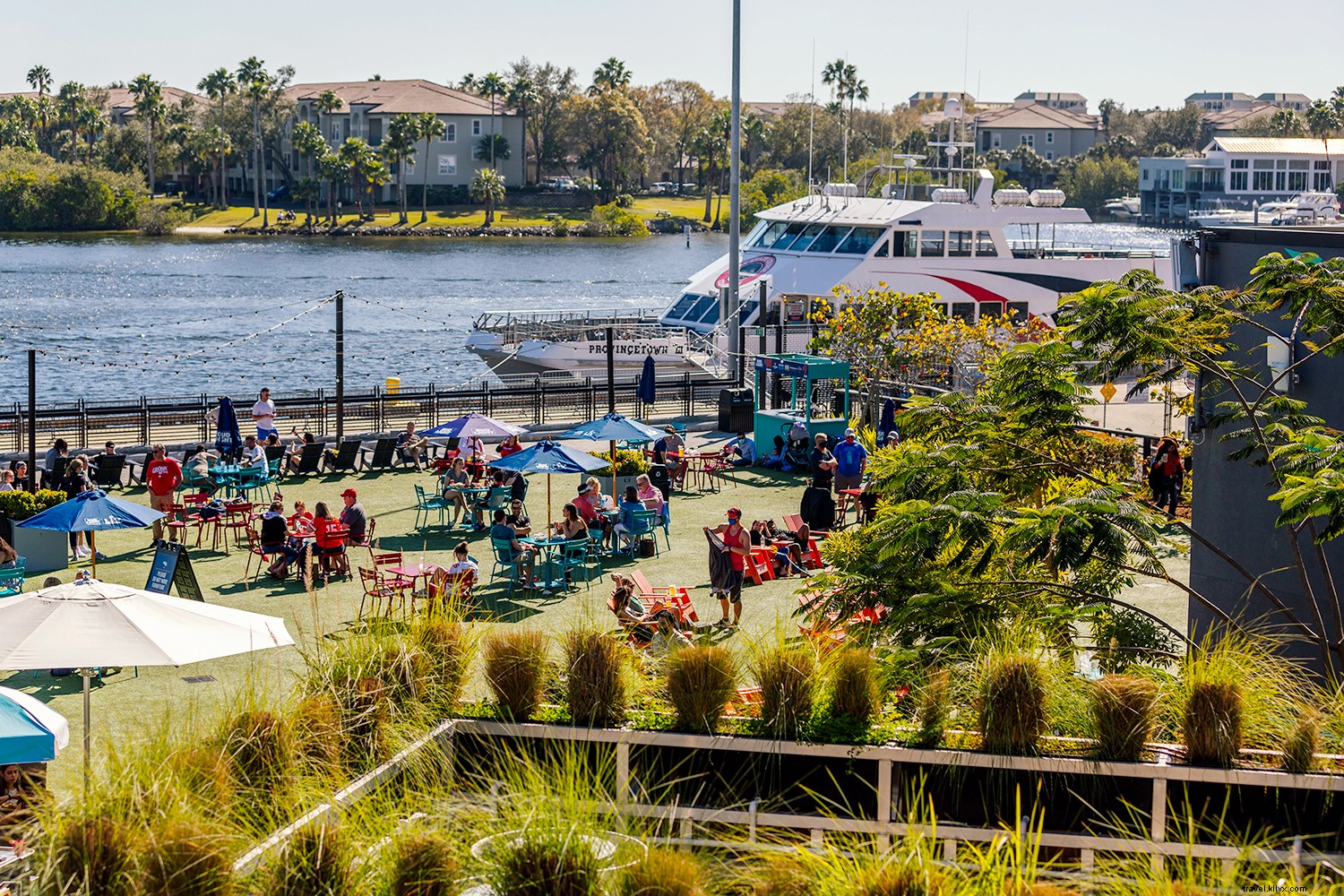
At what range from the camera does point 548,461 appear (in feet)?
60.8

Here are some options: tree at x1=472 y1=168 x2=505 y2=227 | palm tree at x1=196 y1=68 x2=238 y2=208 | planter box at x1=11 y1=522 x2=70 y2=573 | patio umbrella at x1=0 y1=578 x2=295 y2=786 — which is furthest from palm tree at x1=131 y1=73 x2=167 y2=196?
patio umbrella at x1=0 y1=578 x2=295 y2=786

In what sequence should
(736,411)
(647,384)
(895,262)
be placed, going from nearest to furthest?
(736,411) → (647,384) → (895,262)

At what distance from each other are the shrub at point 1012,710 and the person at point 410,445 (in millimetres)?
18384

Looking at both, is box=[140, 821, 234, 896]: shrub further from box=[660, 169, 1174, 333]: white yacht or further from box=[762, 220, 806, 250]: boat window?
box=[762, 220, 806, 250]: boat window

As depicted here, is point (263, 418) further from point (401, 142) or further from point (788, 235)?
point (401, 142)

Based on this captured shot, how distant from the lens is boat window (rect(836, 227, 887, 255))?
44.3 metres

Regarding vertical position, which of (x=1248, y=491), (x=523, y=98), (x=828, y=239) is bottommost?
(x=1248, y=491)

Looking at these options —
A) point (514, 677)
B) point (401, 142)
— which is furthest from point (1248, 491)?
point (401, 142)

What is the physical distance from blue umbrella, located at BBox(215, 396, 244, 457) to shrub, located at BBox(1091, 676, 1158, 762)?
18.9m

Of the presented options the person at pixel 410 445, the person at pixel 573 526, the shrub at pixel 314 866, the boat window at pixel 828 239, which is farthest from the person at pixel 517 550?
the boat window at pixel 828 239

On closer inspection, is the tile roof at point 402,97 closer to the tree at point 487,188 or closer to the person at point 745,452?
the tree at point 487,188

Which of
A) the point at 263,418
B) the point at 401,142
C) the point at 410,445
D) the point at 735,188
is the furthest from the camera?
the point at 401,142

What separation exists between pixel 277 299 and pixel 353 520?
222 ft

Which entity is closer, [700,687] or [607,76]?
[700,687]
